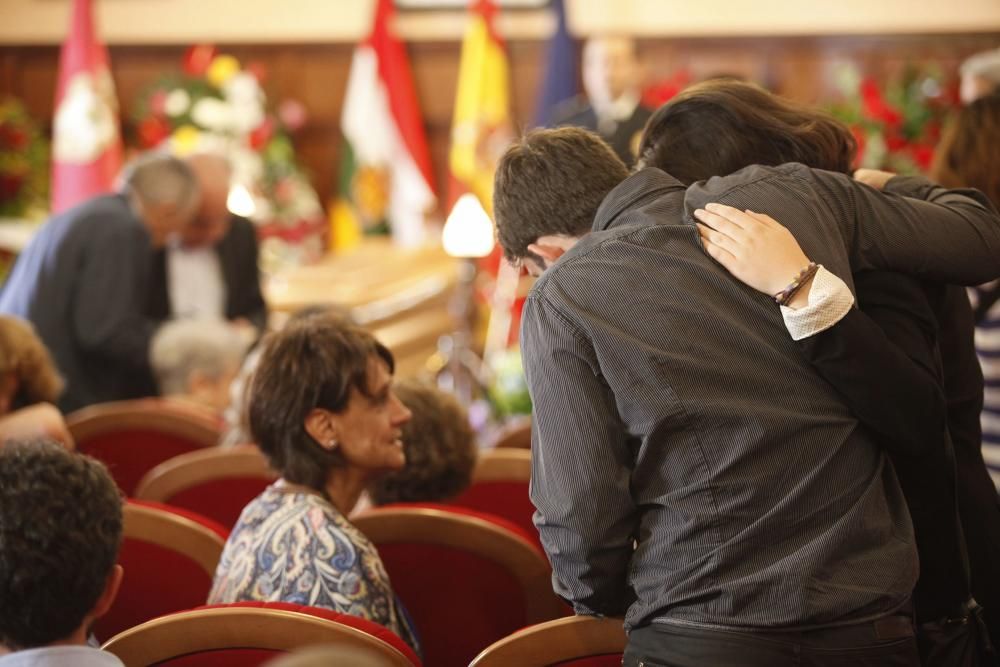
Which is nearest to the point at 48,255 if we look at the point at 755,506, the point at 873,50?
the point at 755,506

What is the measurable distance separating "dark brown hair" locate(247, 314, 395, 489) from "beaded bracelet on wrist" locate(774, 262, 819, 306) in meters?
0.87

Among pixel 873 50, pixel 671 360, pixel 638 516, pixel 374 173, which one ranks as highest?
pixel 671 360

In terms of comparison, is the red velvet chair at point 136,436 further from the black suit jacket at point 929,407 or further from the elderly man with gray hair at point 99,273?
the black suit jacket at point 929,407

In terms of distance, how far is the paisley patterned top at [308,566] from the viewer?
1928 mm

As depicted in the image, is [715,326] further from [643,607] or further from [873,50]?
[873,50]

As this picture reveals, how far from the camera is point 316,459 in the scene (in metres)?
2.20

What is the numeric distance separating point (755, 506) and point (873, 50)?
7.86 meters

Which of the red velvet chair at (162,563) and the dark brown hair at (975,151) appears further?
the dark brown hair at (975,151)

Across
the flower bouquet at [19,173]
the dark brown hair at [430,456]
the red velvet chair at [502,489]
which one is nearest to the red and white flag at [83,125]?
the flower bouquet at [19,173]

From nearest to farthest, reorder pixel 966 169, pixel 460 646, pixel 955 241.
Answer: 1. pixel 955 241
2. pixel 460 646
3. pixel 966 169

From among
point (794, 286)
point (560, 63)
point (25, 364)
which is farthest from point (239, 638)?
point (560, 63)

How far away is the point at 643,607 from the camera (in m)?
1.63

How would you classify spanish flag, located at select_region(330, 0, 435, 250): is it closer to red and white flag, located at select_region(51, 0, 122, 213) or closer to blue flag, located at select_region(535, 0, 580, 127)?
blue flag, located at select_region(535, 0, 580, 127)

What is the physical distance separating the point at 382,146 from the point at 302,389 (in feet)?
23.4
